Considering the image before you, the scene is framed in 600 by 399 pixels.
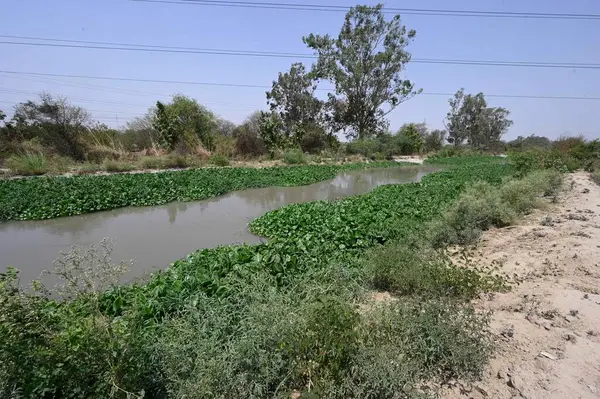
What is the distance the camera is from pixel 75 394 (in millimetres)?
2363

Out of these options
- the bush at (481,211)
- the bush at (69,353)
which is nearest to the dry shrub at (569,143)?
A: the bush at (481,211)

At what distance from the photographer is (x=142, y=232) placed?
359 inches

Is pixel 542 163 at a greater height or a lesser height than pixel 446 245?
greater

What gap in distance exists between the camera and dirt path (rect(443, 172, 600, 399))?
9.58 feet

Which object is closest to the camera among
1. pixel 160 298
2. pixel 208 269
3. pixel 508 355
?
pixel 508 355

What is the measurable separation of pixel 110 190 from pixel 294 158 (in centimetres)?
1685

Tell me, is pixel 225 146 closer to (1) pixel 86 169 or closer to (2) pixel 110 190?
(1) pixel 86 169

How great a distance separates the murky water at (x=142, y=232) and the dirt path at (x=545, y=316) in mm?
5922

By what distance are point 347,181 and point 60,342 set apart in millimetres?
19635

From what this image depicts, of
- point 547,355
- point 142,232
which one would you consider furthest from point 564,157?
point 142,232

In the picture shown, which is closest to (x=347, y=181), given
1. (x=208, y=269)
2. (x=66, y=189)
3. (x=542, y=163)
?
(x=542, y=163)

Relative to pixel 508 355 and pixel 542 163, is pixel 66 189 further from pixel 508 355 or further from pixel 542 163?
pixel 542 163

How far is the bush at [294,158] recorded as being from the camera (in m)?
27.6

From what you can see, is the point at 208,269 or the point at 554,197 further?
the point at 554,197
